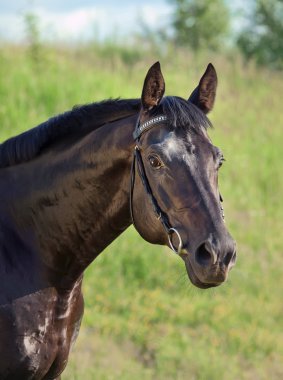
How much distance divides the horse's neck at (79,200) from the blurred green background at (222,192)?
49 cm

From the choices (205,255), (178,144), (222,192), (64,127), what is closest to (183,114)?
(178,144)

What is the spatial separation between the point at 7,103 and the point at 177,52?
5697 millimetres

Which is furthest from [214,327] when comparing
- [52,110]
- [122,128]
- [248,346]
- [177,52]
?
[177,52]

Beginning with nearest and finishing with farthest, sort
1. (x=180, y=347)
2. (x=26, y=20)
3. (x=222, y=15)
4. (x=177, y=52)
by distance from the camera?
(x=180, y=347), (x=26, y=20), (x=177, y=52), (x=222, y=15)

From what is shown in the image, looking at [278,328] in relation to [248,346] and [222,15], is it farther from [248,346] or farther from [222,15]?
[222,15]

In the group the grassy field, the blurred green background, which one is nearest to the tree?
the blurred green background

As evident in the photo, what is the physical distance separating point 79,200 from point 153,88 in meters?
0.70

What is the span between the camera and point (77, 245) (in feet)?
12.6

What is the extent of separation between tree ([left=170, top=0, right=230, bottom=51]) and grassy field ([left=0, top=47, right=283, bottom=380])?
133 inches

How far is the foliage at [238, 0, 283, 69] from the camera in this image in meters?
16.9

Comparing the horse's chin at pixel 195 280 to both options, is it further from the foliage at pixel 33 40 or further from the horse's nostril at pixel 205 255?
the foliage at pixel 33 40

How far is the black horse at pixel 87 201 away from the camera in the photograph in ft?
10.8

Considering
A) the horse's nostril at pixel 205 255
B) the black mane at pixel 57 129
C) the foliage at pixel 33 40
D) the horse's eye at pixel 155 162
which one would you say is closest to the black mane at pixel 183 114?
the horse's eye at pixel 155 162

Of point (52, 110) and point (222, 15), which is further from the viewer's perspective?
point (222, 15)
